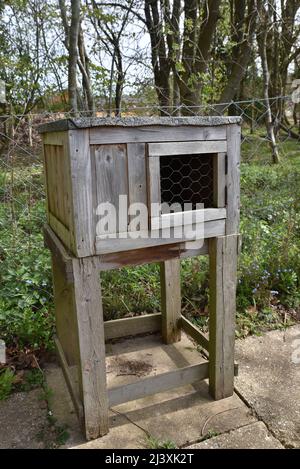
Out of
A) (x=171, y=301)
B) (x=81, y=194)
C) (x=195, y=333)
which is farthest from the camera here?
(x=171, y=301)

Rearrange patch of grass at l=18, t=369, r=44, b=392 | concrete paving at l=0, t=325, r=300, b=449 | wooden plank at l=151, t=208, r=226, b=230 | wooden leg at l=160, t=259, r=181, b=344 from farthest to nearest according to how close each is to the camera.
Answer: wooden leg at l=160, t=259, r=181, b=344
patch of grass at l=18, t=369, r=44, b=392
concrete paving at l=0, t=325, r=300, b=449
wooden plank at l=151, t=208, r=226, b=230

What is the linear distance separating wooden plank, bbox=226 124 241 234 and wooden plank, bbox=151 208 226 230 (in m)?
0.06

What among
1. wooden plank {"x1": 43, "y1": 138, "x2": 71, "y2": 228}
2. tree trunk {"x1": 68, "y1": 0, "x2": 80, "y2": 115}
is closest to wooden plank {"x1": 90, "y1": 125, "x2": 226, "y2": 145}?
wooden plank {"x1": 43, "y1": 138, "x2": 71, "y2": 228}

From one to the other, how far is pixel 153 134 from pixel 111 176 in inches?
10.2

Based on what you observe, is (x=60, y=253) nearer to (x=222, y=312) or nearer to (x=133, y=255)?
(x=133, y=255)

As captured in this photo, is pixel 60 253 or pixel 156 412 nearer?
pixel 60 253

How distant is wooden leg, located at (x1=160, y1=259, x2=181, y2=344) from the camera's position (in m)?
2.56

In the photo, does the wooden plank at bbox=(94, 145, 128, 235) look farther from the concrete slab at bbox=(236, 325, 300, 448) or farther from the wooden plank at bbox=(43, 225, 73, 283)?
the concrete slab at bbox=(236, 325, 300, 448)

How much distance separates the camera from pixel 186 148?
5.49ft

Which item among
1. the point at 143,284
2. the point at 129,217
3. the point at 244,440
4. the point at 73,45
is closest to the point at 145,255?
the point at 129,217

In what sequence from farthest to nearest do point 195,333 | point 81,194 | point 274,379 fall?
1. point 195,333
2. point 274,379
3. point 81,194

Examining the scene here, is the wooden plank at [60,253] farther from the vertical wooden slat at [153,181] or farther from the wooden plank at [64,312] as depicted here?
the vertical wooden slat at [153,181]

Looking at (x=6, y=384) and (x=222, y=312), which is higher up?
(x=222, y=312)

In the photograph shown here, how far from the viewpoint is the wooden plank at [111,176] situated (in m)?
1.55
